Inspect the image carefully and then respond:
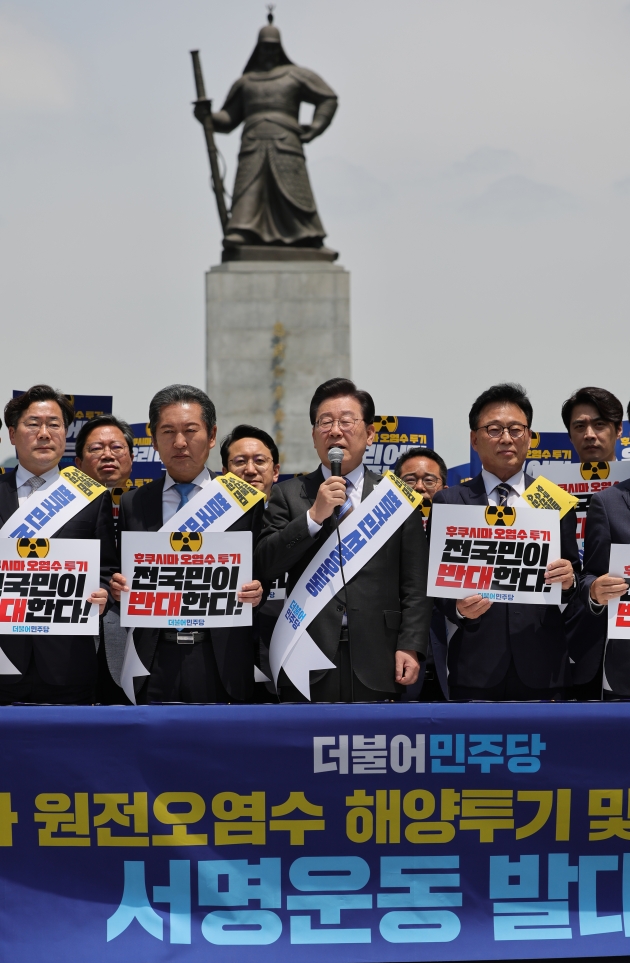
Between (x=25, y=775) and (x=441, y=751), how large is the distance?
1317 millimetres

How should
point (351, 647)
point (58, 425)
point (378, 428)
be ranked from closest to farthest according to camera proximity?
point (351, 647) < point (58, 425) < point (378, 428)

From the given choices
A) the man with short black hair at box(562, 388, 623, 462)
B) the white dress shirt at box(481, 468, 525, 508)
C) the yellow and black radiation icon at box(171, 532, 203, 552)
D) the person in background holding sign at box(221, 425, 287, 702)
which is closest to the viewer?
the yellow and black radiation icon at box(171, 532, 203, 552)

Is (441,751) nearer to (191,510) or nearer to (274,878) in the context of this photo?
(274,878)

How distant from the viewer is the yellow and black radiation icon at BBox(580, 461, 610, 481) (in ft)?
16.4

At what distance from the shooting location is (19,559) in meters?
3.77

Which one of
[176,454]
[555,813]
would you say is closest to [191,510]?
[176,454]

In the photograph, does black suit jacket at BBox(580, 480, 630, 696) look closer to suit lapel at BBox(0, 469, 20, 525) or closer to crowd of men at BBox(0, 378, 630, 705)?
crowd of men at BBox(0, 378, 630, 705)

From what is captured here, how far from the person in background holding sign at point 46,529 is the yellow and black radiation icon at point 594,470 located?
7.38 feet

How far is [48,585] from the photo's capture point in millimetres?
3746

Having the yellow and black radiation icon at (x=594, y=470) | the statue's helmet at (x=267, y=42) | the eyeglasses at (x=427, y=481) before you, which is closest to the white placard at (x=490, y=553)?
the yellow and black radiation icon at (x=594, y=470)

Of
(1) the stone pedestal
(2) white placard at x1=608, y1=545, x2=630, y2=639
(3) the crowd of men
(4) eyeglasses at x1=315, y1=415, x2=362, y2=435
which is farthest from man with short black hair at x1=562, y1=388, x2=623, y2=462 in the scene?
(1) the stone pedestal

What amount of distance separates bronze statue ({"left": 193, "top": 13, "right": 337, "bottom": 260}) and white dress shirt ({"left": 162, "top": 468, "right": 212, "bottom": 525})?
11038 millimetres

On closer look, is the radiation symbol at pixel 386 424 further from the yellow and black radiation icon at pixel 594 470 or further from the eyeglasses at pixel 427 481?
the yellow and black radiation icon at pixel 594 470

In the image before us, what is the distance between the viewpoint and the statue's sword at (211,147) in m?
14.4
